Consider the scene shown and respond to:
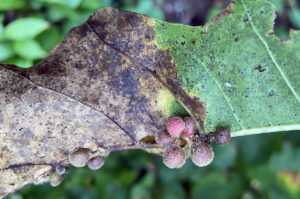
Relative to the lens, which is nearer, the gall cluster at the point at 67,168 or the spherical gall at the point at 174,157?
the spherical gall at the point at 174,157

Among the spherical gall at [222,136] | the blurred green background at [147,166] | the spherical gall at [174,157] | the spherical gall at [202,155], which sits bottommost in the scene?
the blurred green background at [147,166]

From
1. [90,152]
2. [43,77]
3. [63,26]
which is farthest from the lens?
[63,26]

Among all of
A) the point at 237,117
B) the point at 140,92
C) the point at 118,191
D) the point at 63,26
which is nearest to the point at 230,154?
the point at 118,191

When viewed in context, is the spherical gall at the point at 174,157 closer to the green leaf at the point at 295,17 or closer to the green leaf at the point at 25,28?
the green leaf at the point at 25,28

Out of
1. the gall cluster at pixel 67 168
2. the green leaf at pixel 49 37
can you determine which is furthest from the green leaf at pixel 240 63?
the green leaf at pixel 49 37

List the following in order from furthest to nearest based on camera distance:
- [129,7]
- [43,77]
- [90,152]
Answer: [129,7], [90,152], [43,77]

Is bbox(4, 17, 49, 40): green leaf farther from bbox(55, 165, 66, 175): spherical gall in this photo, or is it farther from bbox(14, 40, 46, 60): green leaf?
bbox(55, 165, 66, 175): spherical gall

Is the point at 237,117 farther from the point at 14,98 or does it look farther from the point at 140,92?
the point at 14,98

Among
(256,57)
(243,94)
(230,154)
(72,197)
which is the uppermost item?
(256,57)

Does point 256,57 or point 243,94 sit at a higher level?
point 256,57
